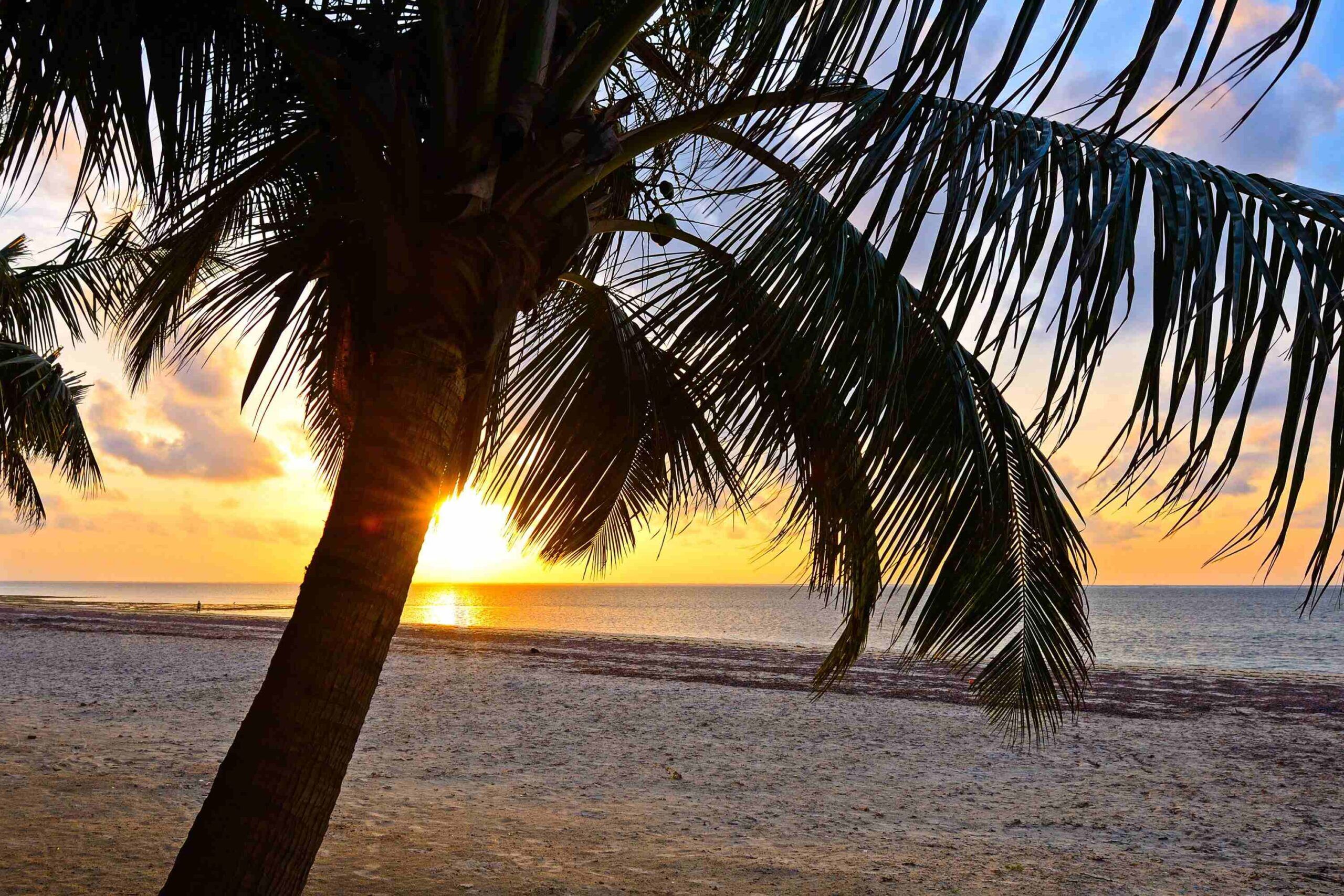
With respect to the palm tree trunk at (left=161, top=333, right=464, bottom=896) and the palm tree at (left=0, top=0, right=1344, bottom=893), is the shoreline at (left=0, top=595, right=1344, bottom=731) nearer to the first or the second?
the palm tree at (left=0, top=0, right=1344, bottom=893)

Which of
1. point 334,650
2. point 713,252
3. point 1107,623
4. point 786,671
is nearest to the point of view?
point 334,650

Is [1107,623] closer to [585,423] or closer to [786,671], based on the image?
[786,671]

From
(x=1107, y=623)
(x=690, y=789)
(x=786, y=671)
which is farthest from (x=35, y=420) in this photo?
(x=1107, y=623)

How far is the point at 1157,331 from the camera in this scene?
1.99m

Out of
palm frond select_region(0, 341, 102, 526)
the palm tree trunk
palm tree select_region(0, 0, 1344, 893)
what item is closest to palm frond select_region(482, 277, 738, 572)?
palm tree select_region(0, 0, 1344, 893)

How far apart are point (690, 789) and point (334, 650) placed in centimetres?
542

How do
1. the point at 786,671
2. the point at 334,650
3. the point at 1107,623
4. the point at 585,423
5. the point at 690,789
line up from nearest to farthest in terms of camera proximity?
the point at 334,650
the point at 585,423
the point at 690,789
the point at 786,671
the point at 1107,623

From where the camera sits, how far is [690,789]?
7.32m

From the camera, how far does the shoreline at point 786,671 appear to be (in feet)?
48.8

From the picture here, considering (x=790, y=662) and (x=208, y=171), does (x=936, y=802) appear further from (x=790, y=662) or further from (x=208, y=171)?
(x=790, y=662)

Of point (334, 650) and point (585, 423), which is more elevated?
point (585, 423)

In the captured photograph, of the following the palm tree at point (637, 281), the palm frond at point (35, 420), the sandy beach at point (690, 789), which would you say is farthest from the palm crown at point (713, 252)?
the palm frond at point (35, 420)

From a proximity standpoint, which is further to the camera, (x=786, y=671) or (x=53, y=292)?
(x=786, y=671)

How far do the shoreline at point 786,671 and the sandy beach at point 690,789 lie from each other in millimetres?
320
